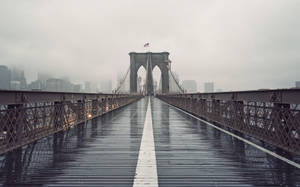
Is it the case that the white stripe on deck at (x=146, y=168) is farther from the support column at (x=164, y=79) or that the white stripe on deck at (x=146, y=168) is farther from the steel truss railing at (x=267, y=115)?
the support column at (x=164, y=79)

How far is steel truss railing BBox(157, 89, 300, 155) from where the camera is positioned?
564cm

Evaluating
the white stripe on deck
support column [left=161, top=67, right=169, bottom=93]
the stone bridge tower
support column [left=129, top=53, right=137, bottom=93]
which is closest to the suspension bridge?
the white stripe on deck

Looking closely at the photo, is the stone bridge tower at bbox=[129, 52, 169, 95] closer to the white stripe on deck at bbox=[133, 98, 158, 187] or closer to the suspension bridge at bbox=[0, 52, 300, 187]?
the suspension bridge at bbox=[0, 52, 300, 187]

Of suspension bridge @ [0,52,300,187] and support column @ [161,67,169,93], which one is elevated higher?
support column @ [161,67,169,93]

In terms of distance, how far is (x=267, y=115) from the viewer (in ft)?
22.8

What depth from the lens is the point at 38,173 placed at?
4266 mm

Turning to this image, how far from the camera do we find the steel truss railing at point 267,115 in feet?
18.5

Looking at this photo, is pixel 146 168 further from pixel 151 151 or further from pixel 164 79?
pixel 164 79

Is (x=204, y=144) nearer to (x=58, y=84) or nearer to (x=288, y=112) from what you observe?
(x=288, y=112)

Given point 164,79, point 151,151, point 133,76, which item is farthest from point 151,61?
point 151,151

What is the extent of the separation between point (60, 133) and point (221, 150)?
19.1 ft

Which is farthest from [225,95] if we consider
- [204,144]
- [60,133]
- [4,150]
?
[4,150]

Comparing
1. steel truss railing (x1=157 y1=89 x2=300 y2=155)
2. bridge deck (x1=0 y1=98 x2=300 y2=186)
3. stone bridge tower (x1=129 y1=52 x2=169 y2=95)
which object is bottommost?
bridge deck (x1=0 y1=98 x2=300 y2=186)

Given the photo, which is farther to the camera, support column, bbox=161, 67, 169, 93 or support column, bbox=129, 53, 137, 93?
support column, bbox=129, 53, 137, 93
